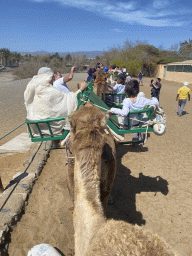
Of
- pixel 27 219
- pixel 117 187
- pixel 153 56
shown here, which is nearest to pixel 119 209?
pixel 117 187

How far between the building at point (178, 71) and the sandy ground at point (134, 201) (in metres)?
23.5

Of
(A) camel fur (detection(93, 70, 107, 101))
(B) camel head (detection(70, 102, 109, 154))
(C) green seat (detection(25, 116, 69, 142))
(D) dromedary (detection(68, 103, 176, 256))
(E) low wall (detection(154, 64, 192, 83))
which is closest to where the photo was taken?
(D) dromedary (detection(68, 103, 176, 256))

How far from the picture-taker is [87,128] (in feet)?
6.51

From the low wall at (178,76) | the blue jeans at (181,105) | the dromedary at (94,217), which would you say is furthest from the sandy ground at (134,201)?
the low wall at (178,76)

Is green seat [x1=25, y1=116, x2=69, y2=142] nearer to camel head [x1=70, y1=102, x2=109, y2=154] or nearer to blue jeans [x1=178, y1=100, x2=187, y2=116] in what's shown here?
camel head [x1=70, y1=102, x2=109, y2=154]

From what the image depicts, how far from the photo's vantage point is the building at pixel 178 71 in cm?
2598

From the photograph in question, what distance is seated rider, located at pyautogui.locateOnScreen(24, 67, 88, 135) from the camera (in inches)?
120

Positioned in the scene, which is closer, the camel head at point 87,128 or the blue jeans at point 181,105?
the camel head at point 87,128

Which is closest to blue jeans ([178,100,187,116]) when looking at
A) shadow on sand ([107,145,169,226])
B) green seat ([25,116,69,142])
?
shadow on sand ([107,145,169,226])

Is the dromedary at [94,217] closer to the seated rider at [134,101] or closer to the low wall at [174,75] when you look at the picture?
the seated rider at [134,101]

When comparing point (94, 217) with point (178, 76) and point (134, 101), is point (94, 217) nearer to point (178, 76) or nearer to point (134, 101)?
point (134, 101)

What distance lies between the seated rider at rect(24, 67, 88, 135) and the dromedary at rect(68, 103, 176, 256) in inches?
41.2

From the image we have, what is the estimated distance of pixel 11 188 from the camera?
416 centimetres

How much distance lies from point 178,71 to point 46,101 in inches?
1183
